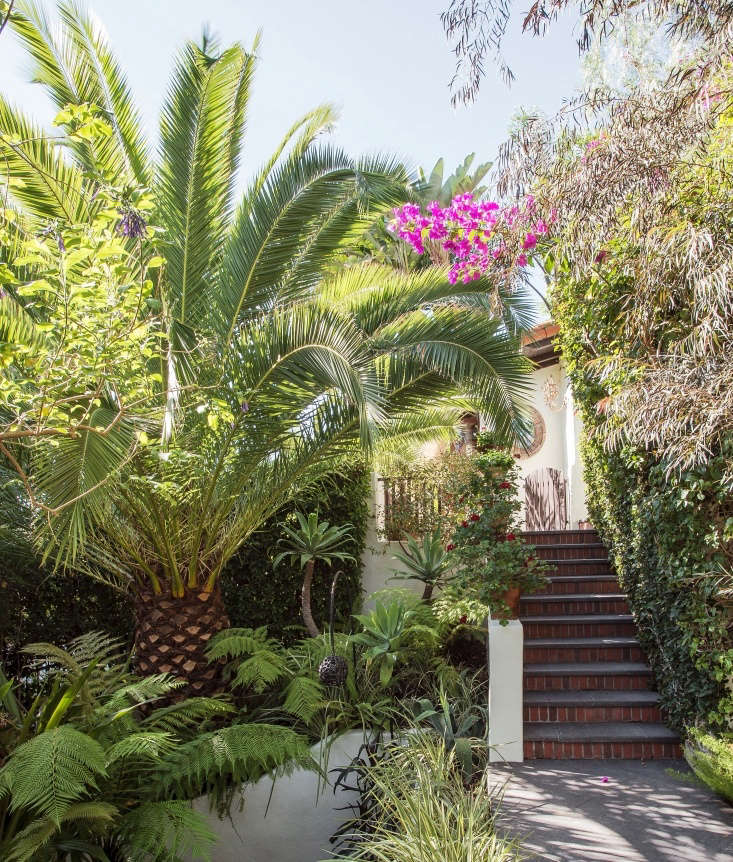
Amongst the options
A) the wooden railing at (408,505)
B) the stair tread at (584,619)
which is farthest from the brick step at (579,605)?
the wooden railing at (408,505)

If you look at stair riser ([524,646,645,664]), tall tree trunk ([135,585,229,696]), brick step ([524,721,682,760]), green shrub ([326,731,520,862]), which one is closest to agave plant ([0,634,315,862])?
tall tree trunk ([135,585,229,696])

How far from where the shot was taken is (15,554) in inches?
312

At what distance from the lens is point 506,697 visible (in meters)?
6.50

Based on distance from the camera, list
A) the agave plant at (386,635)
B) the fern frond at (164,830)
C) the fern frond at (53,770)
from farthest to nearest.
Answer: the agave plant at (386,635)
the fern frond at (164,830)
the fern frond at (53,770)

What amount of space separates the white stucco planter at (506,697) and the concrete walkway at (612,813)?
18 centimetres

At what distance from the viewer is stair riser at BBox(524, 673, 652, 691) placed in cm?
721

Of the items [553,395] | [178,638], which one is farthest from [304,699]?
[553,395]

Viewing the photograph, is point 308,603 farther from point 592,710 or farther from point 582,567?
point 582,567

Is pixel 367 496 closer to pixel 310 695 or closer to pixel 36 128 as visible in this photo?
pixel 310 695

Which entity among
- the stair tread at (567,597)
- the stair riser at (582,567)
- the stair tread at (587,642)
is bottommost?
the stair tread at (587,642)

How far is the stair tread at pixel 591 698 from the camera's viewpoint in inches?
268

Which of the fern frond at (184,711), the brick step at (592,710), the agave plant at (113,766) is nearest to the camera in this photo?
the agave plant at (113,766)

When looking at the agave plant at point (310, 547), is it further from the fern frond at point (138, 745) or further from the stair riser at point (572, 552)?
the fern frond at point (138, 745)

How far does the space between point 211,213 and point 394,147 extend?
1.78 meters
